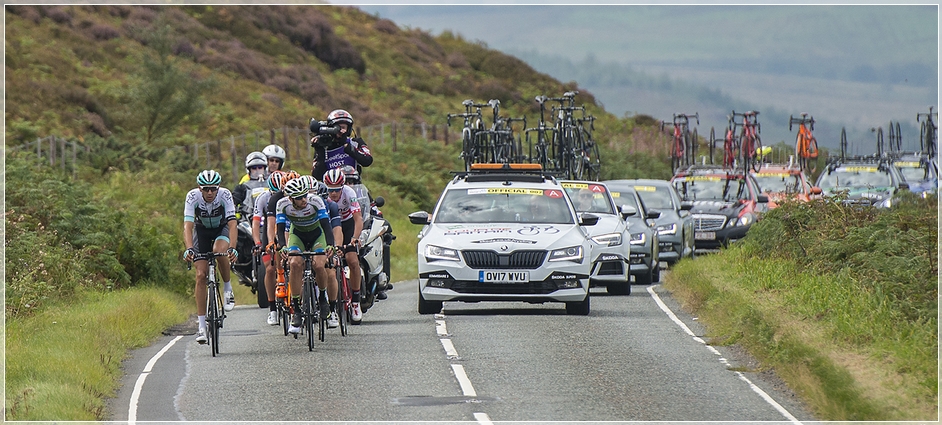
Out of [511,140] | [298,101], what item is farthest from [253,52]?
[511,140]

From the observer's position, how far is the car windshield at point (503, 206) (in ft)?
60.6

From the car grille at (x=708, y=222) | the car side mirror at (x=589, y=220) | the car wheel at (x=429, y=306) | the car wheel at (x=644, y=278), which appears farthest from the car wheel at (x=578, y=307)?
the car grille at (x=708, y=222)

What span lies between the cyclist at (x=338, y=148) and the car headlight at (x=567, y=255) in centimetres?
252

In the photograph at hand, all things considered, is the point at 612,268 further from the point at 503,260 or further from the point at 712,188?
the point at 712,188

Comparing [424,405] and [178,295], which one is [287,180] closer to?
[424,405]

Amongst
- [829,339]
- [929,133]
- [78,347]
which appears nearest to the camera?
[829,339]

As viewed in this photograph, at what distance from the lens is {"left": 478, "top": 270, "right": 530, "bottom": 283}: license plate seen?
1700 centimetres

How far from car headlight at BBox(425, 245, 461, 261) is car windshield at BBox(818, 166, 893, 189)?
833 inches

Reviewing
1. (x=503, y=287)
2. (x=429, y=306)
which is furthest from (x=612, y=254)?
(x=503, y=287)

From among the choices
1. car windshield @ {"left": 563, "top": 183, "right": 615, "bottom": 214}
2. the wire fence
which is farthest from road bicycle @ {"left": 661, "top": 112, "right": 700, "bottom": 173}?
car windshield @ {"left": 563, "top": 183, "right": 615, "bottom": 214}

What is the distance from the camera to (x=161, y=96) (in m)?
46.8

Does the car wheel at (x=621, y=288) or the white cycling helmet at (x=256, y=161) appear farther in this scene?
the car wheel at (x=621, y=288)

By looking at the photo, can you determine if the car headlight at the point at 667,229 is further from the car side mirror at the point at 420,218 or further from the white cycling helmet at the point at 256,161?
the car side mirror at the point at 420,218

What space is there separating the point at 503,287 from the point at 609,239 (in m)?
4.21
